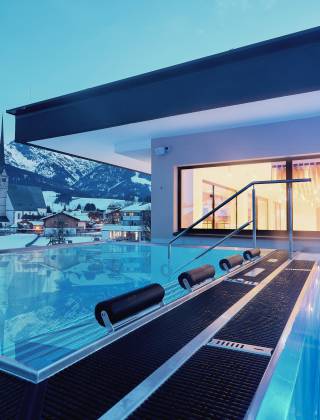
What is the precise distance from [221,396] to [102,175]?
1235 centimetres

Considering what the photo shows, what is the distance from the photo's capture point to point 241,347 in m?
1.32

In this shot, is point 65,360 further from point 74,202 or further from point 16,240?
point 74,202

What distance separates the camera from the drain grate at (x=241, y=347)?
1265 mm

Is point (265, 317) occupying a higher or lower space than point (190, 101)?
lower

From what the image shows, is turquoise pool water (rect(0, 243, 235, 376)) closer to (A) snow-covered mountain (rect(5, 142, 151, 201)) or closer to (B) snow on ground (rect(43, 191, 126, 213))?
(B) snow on ground (rect(43, 191, 126, 213))

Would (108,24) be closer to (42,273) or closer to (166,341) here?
(42,273)

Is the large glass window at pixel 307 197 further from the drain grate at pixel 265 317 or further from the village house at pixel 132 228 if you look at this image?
the drain grate at pixel 265 317

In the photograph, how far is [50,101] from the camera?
683 cm

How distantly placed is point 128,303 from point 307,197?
621cm

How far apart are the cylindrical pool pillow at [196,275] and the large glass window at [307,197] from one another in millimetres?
4258

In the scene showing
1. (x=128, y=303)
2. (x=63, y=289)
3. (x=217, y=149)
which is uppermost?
(x=217, y=149)

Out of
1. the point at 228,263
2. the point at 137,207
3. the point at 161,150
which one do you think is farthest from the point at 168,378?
the point at 137,207

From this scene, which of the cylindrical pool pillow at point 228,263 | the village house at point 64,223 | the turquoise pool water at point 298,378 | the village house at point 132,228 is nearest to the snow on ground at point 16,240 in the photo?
the village house at point 64,223

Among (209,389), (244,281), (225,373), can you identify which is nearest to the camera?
(209,389)
